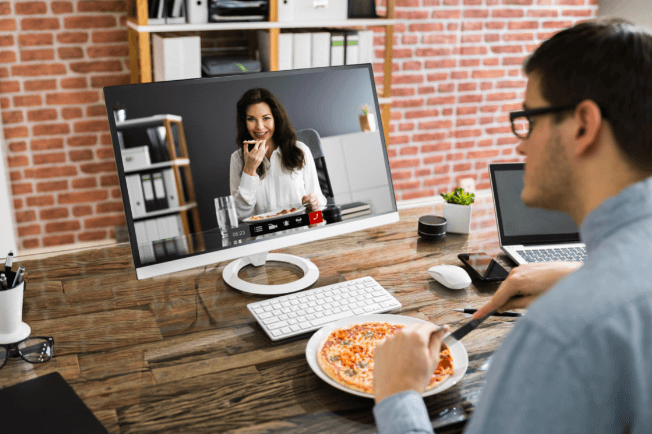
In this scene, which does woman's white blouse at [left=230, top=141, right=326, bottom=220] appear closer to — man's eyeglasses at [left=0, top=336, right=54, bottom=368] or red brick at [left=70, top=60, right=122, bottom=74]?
man's eyeglasses at [left=0, top=336, right=54, bottom=368]

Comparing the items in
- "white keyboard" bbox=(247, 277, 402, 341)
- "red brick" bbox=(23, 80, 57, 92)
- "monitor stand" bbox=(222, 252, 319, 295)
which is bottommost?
"white keyboard" bbox=(247, 277, 402, 341)

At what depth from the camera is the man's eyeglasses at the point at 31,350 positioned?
1.04 metres

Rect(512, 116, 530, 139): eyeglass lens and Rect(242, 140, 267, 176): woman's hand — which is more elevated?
Rect(512, 116, 530, 139): eyeglass lens

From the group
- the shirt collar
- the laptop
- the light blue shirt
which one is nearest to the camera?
the light blue shirt

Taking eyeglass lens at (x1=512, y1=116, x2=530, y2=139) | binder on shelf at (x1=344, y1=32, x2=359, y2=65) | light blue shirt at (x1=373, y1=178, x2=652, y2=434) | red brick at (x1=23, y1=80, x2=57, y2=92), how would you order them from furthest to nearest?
binder on shelf at (x1=344, y1=32, x2=359, y2=65) < red brick at (x1=23, y1=80, x2=57, y2=92) < eyeglass lens at (x1=512, y1=116, x2=530, y2=139) < light blue shirt at (x1=373, y1=178, x2=652, y2=434)

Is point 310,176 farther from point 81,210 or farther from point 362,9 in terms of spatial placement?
point 81,210

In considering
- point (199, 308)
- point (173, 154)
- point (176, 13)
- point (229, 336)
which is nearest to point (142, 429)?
point (229, 336)

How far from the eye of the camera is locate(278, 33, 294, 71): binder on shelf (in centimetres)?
273

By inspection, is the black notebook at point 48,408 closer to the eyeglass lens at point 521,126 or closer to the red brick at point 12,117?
the eyeglass lens at point 521,126

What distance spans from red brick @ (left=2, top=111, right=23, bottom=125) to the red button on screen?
2.11 metres

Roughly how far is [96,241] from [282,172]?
7.01ft

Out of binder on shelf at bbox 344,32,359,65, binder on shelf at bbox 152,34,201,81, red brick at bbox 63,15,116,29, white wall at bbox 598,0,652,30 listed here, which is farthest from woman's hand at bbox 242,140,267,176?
white wall at bbox 598,0,652,30

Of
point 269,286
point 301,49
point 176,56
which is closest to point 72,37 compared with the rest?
point 176,56

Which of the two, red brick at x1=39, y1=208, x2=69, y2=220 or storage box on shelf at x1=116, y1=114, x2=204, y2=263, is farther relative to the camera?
red brick at x1=39, y1=208, x2=69, y2=220
